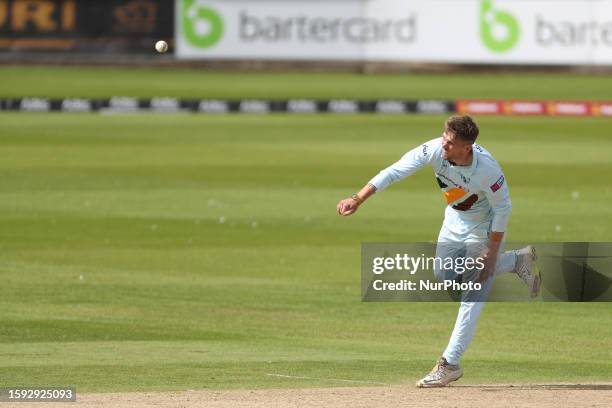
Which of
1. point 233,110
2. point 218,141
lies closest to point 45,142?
point 218,141

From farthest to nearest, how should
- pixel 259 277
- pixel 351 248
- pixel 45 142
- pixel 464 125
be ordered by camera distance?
pixel 45 142 → pixel 351 248 → pixel 259 277 → pixel 464 125

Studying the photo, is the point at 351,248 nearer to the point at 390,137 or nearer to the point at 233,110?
Result: the point at 390,137

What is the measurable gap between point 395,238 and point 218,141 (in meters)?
10.3

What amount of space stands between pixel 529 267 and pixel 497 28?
1049 inches

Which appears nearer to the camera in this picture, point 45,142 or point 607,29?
point 45,142

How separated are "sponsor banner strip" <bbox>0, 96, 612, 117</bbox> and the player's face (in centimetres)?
2185

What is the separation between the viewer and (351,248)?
55.7ft

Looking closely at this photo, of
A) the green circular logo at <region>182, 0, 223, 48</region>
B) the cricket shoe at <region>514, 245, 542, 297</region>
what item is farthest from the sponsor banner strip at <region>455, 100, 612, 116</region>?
the cricket shoe at <region>514, 245, 542, 297</region>

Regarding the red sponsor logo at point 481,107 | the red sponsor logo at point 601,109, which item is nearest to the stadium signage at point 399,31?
the red sponsor logo at point 601,109

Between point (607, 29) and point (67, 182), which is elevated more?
point (607, 29)

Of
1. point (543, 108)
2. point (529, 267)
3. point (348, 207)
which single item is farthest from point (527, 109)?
point (348, 207)

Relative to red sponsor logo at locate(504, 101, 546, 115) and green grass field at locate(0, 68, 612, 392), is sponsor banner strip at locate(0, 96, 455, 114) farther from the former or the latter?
red sponsor logo at locate(504, 101, 546, 115)

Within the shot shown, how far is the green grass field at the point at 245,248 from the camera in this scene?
450 inches

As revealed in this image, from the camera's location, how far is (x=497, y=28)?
118 feet
